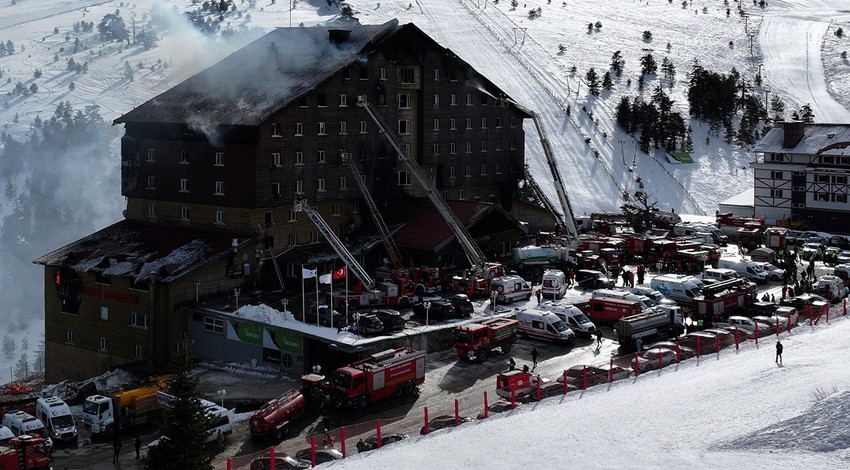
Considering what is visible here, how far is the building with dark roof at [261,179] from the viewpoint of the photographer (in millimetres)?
54719

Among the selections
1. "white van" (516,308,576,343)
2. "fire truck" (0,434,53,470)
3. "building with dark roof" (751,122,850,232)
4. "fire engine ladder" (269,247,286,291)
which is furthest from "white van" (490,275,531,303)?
"building with dark roof" (751,122,850,232)

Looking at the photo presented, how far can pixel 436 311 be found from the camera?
51.1 m

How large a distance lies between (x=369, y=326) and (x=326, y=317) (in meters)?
3.02

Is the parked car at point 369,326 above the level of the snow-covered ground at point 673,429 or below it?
above

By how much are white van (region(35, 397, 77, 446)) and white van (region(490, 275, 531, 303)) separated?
76.0 ft

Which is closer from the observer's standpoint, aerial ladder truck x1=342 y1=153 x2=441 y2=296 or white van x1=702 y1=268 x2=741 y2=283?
aerial ladder truck x1=342 y1=153 x2=441 y2=296

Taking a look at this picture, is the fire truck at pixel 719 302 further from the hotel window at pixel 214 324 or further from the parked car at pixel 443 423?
the hotel window at pixel 214 324

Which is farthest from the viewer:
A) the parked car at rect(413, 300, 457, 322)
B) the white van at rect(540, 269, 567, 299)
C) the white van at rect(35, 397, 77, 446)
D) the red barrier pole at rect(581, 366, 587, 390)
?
the white van at rect(540, 269, 567, 299)

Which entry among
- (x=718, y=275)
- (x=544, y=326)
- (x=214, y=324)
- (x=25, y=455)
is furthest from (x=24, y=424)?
(x=718, y=275)

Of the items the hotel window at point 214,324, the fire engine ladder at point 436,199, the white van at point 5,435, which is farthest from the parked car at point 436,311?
the white van at point 5,435

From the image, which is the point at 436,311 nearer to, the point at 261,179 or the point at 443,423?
the point at 261,179

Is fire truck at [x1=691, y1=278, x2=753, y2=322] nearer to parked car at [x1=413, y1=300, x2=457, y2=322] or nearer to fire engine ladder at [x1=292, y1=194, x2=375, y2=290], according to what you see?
parked car at [x1=413, y1=300, x2=457, y2=322]

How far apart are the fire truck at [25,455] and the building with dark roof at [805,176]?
64.2m

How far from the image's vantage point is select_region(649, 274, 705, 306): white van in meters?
56.7
